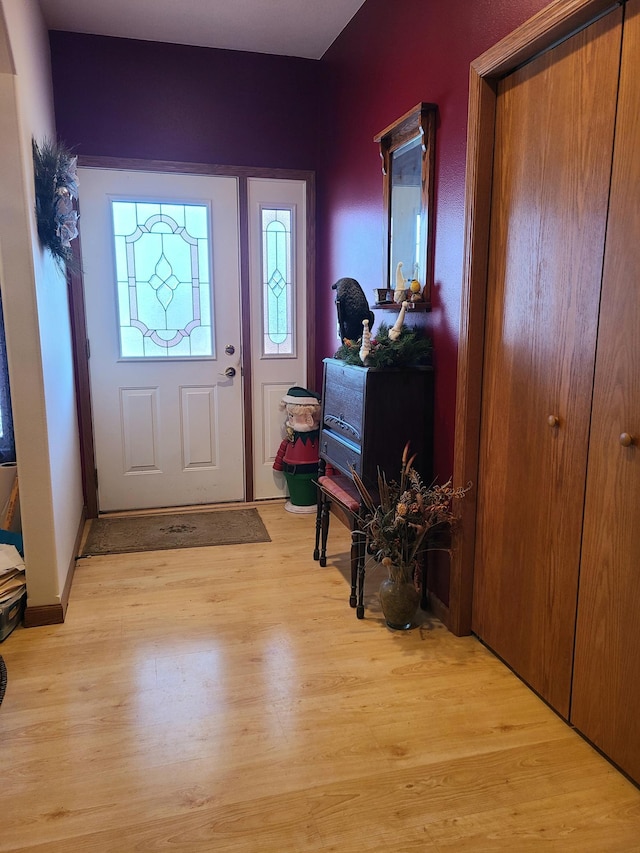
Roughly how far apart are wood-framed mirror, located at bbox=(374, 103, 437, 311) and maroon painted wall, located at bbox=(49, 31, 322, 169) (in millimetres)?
1170

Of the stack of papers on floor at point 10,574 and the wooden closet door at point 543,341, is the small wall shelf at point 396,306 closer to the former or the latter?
→ the wooden closet door at point 543,341

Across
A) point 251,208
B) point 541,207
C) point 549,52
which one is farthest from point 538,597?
point 251,208

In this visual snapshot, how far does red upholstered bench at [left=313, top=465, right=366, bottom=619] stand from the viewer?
2.57 m

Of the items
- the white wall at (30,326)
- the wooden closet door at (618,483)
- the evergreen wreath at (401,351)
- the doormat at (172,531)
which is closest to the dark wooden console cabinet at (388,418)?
the evergreen wreath at (401,351)

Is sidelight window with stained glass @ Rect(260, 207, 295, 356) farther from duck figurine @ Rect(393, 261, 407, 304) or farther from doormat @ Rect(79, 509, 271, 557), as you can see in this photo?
duck figurine @ Rect(393, 261, 407, 304)

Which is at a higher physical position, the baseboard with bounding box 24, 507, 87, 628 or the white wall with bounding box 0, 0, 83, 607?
the white wall with bounding box 0, 0, 83, 607

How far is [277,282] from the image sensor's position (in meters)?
3.99

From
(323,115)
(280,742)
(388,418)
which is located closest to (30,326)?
(388,418)

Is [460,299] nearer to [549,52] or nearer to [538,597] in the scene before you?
[549,52]

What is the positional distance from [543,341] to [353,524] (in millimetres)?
1497

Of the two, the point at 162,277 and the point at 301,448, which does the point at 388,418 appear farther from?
the point at 162,277

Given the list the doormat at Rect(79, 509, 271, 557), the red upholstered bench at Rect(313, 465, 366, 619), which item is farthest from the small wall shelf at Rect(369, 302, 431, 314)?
the doormat at Rect(79, 509, 271, 557)

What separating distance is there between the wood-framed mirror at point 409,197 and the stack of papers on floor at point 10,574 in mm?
1911

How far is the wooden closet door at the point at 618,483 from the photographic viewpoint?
5.19ft
